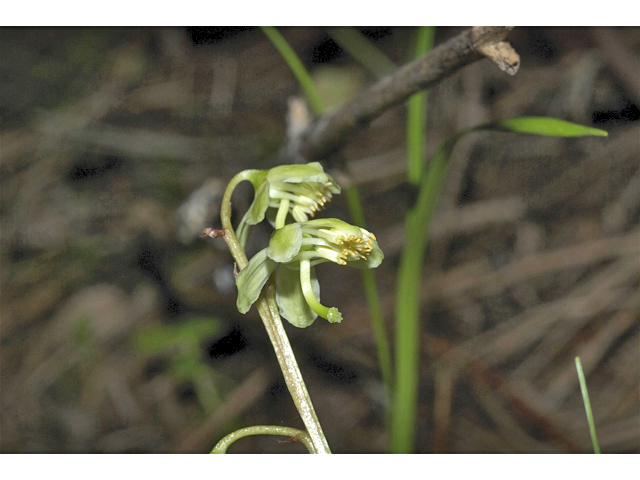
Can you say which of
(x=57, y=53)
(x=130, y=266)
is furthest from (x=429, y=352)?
(x=57, y=53)

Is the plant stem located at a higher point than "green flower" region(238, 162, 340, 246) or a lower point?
lower

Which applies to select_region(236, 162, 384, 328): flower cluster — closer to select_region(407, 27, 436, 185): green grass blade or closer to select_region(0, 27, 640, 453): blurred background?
select_region(407, 27, 436, 185): green grass blade

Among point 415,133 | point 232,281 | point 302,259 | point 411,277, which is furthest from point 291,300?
point 232,281

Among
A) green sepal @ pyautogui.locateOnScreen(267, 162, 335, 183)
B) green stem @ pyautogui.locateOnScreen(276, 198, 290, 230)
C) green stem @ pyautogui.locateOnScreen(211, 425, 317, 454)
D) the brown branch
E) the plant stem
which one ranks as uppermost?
the brown branch

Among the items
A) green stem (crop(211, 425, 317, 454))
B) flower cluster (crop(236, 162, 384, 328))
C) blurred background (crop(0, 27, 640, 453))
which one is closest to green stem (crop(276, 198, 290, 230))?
flower cluster (crop(236, 162, 384, 328))

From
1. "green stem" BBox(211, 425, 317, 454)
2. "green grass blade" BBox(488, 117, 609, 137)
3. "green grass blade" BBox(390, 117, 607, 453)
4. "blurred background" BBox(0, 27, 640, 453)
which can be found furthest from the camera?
"blurred background" BBox(0, 27, 640, 453)

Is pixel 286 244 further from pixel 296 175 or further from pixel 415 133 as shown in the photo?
pixel 415 133
